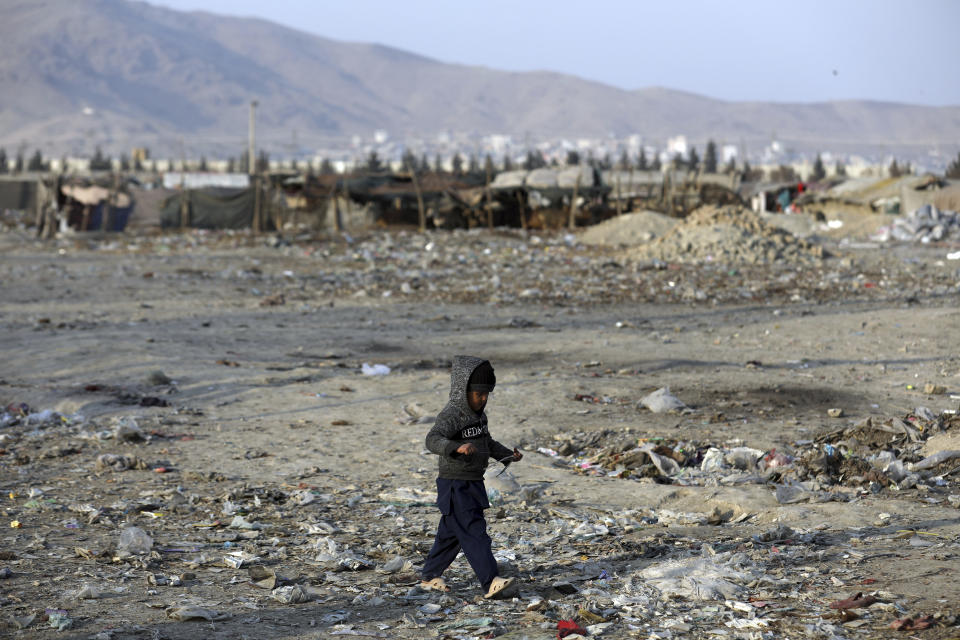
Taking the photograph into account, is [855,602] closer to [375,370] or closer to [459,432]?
[459,432]

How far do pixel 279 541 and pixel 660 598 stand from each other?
72.8 inches

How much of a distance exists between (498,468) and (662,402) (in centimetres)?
201

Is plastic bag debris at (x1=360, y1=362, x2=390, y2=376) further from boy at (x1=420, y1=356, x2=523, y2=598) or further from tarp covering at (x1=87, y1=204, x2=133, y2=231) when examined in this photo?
tarp covering at (x1=87, y1=204, x2=133, y2=231)

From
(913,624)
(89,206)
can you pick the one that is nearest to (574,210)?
(89,206)

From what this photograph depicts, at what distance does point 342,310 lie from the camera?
43.8ft

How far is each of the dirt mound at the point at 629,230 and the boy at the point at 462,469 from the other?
18935 mm

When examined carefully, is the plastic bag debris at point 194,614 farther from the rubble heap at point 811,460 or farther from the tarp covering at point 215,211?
the tarp covering at point 215,211

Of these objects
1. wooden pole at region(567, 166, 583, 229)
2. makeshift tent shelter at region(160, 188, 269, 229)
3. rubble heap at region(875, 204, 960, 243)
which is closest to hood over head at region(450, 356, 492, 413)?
rubble heap at region(875, 204, 960, 243)

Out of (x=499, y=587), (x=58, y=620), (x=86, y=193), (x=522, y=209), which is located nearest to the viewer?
(x=58, y=620)

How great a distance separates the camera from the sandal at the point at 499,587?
13.0 feet

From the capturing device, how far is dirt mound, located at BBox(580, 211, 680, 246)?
23328 millimetres

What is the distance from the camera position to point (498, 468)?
5.93 meters

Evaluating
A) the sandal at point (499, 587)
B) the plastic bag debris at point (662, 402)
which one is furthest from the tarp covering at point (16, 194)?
the sandal at point (499, 587)

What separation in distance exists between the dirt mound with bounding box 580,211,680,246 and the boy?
62.1ft
